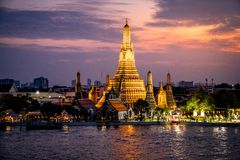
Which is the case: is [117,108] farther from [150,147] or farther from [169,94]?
[150,147]

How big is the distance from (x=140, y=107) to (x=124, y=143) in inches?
678

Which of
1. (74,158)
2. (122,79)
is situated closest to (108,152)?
(74,158)

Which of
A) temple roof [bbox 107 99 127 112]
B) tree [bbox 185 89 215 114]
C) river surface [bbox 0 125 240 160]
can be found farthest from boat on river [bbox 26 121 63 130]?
tree [bbox 185 89 215 114]

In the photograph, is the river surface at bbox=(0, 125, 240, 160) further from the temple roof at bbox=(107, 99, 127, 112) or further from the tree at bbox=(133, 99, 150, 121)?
the tree at bbox=(133, 99, 150, 121)

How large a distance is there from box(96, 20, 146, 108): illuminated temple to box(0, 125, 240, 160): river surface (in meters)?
10.7

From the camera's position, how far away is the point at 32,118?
4600 cm

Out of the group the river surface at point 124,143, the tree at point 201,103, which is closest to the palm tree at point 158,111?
the tree at point 201,103

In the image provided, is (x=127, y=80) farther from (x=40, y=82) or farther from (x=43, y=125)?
(x=40, y=82)

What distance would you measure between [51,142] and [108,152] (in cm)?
529

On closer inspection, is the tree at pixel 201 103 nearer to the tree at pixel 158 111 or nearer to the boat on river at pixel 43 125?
the tree at pixel 158 111

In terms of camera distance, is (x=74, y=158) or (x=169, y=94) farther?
(x=169, y=94)

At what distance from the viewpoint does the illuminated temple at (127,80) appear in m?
50.5

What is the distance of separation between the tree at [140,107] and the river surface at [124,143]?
761 cm

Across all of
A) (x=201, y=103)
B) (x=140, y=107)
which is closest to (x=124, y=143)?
(x=201, y=103)
